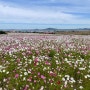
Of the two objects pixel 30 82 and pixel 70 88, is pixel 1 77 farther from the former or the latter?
pixel 70 88

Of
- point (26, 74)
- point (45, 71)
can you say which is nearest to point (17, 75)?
point (26, 74)

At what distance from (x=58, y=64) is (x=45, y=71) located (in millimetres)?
1718

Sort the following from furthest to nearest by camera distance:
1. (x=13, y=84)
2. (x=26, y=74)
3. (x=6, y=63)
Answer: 1. (x=6, y=63)
2. (x=26, y=74)
3. (x=13, y=84)

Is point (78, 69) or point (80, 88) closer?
point (80, 88)

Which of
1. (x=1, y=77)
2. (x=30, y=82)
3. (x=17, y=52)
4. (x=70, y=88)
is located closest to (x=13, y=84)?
(x=30, y=82)

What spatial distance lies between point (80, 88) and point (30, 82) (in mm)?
1635

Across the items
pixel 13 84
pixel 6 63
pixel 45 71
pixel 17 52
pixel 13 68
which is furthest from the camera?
pixel 17 52

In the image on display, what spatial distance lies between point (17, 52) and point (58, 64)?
4171mm

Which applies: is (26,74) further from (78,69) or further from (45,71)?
(78,69)

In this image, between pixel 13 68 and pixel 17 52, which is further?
pixel 17 52

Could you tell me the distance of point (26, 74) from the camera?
1018 centimetres

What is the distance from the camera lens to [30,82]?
9539 mm

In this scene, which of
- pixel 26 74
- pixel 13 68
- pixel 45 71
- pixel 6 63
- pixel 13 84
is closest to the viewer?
pixel 13 84

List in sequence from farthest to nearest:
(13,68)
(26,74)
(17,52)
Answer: (17,52)
(13,68)
(26,74)
